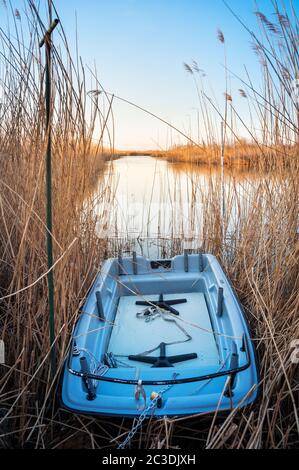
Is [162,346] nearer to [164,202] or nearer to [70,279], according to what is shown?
[70,279]

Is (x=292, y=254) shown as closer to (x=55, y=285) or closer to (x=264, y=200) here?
(x=264, y=200)

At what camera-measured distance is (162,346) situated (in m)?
1.89

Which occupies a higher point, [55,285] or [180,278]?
[55,285]

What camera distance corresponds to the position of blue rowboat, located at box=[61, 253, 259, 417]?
1.38 m

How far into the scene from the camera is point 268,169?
93.1 inches

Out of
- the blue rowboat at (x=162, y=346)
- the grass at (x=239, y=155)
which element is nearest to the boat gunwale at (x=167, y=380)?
the blue rowboat at (x=162, y=346)

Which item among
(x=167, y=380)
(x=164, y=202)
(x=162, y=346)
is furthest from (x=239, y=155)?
(x=167, y=380)

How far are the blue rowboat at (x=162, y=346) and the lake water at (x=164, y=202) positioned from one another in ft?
1.83

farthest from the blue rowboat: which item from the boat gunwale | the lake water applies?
the lake water

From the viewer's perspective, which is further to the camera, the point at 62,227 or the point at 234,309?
the point at 234,309

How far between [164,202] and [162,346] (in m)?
2.23

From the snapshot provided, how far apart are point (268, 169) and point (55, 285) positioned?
142 centimetres
